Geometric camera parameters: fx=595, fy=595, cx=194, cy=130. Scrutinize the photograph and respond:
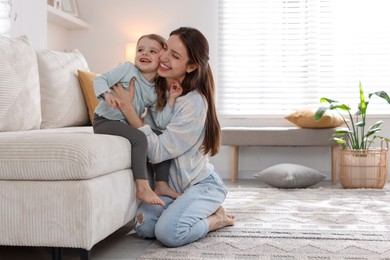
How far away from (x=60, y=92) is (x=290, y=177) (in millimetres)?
1716

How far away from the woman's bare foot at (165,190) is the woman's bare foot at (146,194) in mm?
177

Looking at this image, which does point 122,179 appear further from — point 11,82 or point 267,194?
point 267,194

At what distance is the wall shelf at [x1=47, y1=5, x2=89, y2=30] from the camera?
4411 millimetres

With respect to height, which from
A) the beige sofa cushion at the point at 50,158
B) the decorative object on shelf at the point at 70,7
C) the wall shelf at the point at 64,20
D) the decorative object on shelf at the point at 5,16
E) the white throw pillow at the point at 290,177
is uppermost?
the decorative object on shelf at the point at 70,7

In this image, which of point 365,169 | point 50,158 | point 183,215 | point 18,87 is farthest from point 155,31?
point 50,158

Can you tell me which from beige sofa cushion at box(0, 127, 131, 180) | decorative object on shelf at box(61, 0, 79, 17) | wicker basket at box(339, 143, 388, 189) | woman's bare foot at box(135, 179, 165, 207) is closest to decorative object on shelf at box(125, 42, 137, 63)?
decorative object on shelf at box(61, 0, 79, 17)

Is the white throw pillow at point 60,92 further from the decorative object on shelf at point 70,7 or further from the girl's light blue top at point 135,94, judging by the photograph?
the decorative object on shelf at point 70,7

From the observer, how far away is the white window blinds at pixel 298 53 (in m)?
5.02

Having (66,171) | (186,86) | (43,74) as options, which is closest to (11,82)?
(43,74)

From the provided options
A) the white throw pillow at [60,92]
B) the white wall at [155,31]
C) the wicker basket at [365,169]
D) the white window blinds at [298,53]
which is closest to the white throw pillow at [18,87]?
the white throw pillow at [60,92]

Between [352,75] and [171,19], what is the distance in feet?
5.33

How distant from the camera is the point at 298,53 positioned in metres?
5.08

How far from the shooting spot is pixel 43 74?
3201 millimetres

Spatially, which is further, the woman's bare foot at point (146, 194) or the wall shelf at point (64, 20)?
the wall shelf at point (64, 20)
